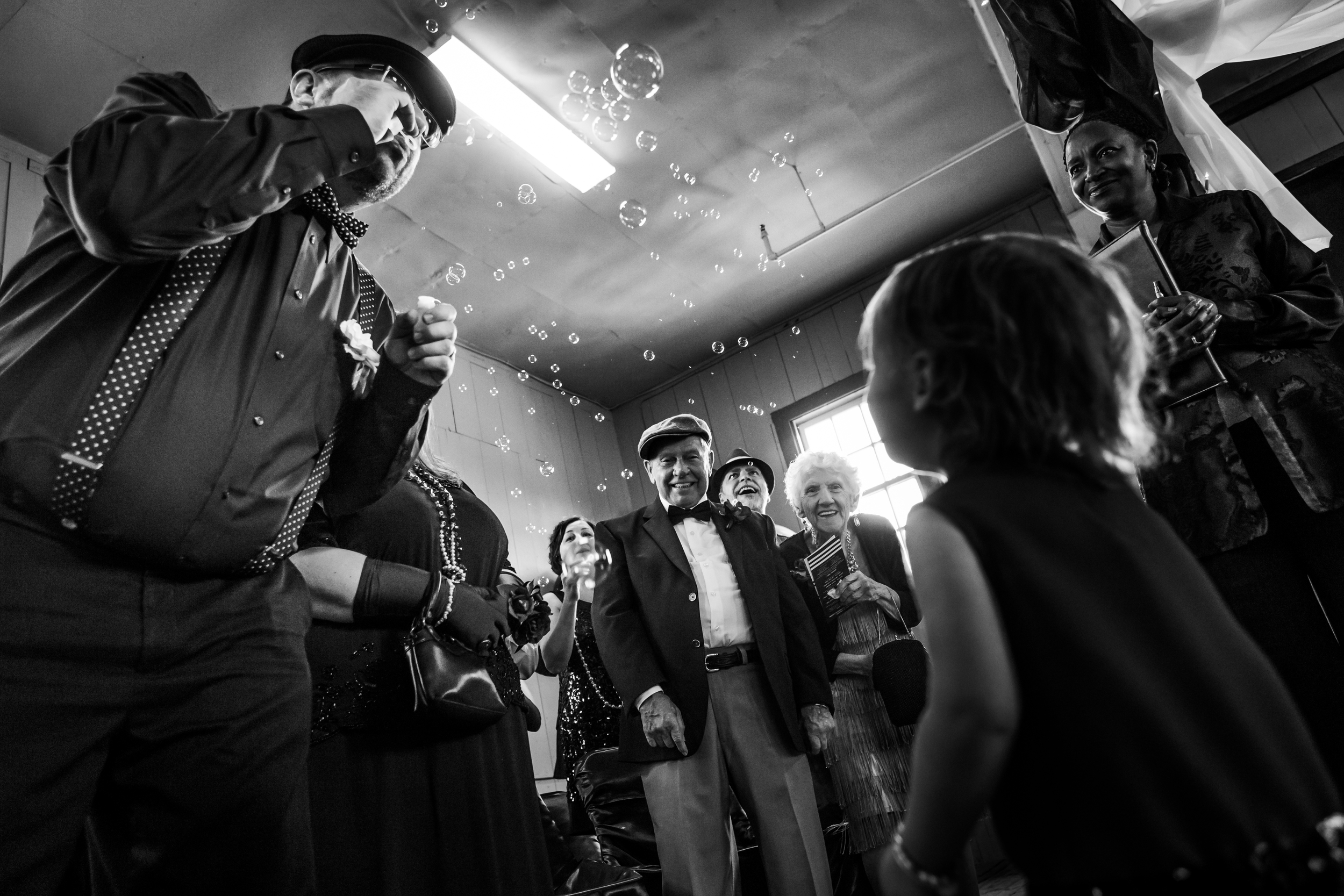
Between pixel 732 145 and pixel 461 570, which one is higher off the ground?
pixel 732 145

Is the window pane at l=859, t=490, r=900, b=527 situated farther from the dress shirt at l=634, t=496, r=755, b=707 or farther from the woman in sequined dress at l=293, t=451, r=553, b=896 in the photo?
the woman in sequined dress at l=293, t=451, r=553, b=896

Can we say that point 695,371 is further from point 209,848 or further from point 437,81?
point 209,848

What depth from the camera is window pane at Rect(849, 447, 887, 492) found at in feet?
21.1

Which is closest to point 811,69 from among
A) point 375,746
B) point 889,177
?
point 889,177

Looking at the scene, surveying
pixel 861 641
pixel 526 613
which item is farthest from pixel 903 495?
pixel 526 613

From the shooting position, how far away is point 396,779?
64.6 inches

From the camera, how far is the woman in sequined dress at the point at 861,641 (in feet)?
8.95

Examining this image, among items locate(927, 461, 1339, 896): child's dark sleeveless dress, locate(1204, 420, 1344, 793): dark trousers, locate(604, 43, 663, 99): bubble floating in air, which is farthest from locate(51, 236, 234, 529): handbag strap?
locate(604, 43, 663, 99): bubble floating in air

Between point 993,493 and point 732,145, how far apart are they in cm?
476

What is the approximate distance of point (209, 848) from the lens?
954 millimetres

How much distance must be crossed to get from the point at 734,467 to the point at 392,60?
3048 millimetres

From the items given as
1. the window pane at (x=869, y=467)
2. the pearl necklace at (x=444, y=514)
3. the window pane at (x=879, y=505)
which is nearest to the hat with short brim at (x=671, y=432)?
the pearl necklace at (x=444, y=514)

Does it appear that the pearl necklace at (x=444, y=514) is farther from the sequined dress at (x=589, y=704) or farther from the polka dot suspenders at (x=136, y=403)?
the sequined dress at (x=589, y=704)

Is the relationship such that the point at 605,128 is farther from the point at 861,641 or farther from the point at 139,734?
the point at 139,734
